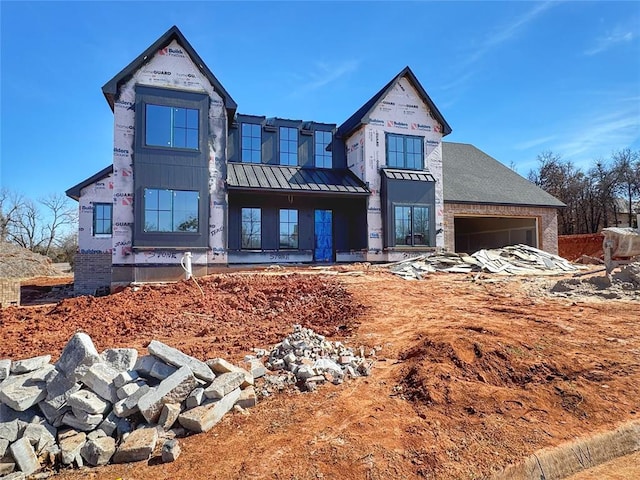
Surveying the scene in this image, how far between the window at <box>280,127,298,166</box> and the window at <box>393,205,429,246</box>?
17.2ft

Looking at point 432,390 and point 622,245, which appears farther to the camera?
point 622,245

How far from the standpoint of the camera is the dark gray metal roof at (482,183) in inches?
798

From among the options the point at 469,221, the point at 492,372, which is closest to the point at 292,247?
the point at 492,372

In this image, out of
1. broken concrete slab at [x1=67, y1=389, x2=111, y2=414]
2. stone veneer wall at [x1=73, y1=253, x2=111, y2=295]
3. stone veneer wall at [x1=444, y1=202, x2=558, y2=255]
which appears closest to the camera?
broken concrete slab at [x1=67, y1=389, x2=111, y2=414]

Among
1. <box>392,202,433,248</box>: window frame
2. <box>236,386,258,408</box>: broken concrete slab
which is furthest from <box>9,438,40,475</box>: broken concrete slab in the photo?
<box>392,202,433,248</box>: window frame

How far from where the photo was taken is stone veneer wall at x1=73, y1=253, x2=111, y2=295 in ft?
56.5

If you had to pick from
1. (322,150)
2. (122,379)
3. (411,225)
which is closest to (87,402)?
(122,379)

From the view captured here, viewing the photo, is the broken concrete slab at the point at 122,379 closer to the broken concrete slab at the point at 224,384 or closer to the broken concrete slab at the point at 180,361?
the broken concrete slab at the point at 180,361

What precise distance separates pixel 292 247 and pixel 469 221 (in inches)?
630

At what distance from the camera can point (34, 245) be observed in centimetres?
4250

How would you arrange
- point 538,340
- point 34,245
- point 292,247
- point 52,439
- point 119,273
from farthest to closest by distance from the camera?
1. point 34,245
2. point 292,247
3. point 119,273
4. point 538,340
5. point 52,439

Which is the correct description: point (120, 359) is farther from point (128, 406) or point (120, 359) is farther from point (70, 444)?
point (70, 444)

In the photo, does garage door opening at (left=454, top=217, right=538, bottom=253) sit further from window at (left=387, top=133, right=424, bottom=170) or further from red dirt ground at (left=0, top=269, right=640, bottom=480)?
red dirt ground at (left=0, top=269, right=640, bottom=480)

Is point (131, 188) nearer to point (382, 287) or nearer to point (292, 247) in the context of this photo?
point (292, 247)
